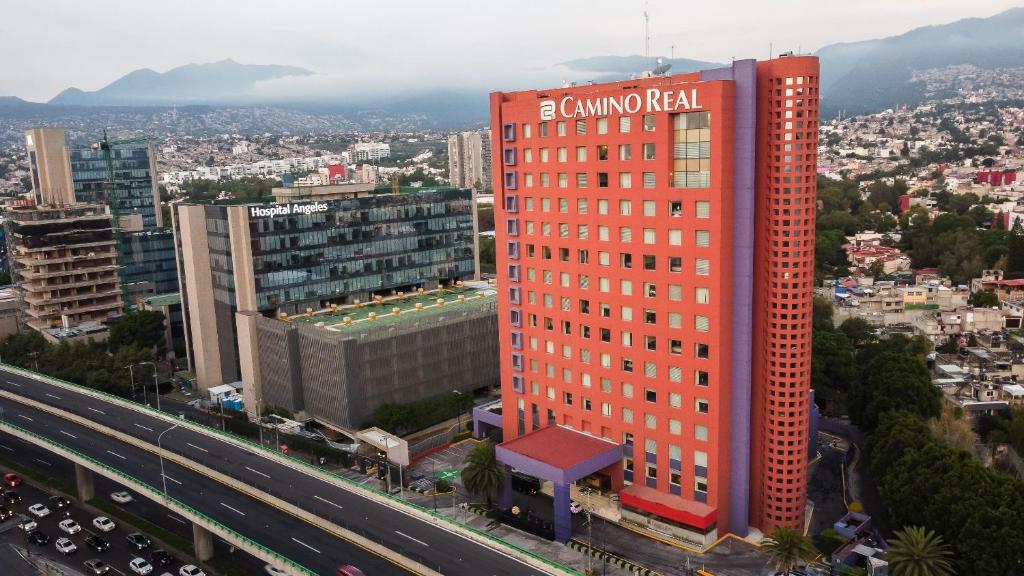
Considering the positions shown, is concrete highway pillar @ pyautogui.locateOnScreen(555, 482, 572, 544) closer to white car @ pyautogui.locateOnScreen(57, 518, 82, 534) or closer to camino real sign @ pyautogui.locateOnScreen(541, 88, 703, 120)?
camino real sign @ pyautogui.locateOnScreen(541, 88, 703, 120)

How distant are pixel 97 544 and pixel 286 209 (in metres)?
45.8

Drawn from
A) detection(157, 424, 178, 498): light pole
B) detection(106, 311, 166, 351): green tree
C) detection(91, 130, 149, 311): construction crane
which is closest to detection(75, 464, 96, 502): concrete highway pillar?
detection(157, 424, 178, 498): light pole

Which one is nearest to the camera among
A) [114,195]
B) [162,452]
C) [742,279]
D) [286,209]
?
[742,279]

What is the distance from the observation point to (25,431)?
8494 centimetres

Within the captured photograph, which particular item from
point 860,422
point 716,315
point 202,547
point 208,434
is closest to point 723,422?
point 716,315

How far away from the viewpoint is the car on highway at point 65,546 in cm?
7381

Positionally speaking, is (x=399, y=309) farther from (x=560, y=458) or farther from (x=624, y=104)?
(x=624, y=104)

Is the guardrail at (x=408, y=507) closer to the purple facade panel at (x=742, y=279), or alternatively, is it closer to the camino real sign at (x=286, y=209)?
the purple facade panel at (x=742, y=279)

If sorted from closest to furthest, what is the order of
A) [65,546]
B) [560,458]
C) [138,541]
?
1. [560,458]
2. [138,541]
3. [65,546]

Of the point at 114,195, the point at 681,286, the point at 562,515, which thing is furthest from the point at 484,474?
the point at 114,195

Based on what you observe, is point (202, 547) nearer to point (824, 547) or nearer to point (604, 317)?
point (604, 317)

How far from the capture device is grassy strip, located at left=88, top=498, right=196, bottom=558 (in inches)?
2891

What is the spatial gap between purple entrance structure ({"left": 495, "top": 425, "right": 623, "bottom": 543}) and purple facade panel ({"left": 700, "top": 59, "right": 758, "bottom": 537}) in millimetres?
10856

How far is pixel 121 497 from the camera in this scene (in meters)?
85.3
